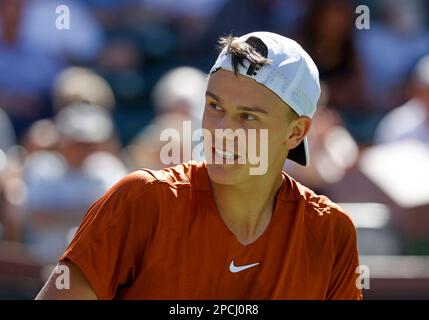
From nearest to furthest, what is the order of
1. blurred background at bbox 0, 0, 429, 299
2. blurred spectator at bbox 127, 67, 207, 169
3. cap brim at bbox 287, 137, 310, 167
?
cap brim at bbox 287, 137, 310, 167, blurred background at bbox 0, 0, 429, 299, blurred spectator at bbox 127, 67, 207, 169

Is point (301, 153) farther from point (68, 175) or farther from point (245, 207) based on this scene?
point (68, 175)

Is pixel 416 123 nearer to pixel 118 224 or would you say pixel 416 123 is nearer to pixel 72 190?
pixel 72 190

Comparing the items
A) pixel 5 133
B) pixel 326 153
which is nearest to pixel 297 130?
pixel 326 153

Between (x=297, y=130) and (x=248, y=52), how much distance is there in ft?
1.27

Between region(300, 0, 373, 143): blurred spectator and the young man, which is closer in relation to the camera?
the young man

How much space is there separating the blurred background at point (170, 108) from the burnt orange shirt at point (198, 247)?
165 cm

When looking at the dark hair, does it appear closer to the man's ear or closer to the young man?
the young man

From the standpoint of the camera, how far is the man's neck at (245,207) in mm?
3121

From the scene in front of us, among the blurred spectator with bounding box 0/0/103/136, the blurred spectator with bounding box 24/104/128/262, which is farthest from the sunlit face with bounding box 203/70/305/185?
the blurred spectator with bounding box 0/0/103/136

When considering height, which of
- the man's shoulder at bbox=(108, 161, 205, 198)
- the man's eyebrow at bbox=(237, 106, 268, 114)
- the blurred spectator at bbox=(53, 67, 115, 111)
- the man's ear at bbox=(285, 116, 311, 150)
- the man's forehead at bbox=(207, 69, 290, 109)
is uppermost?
the blurred spectator at bbox=(53, 67, 115, 111)

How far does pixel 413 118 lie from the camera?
19.3 feet

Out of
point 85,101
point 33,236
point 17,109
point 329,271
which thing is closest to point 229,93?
point 329,271

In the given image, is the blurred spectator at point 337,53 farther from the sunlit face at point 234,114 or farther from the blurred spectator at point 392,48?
the sunlit face at point 234,114

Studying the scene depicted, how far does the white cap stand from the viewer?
3.03 meters
